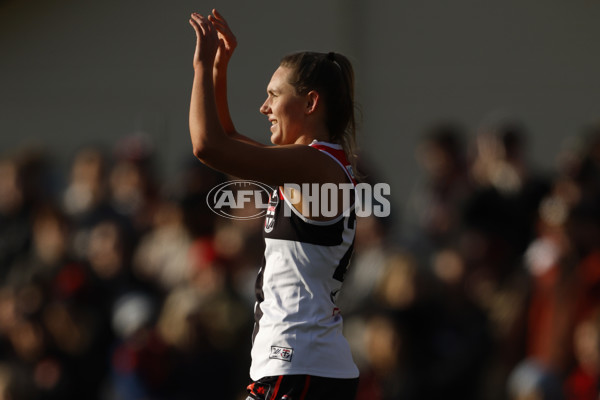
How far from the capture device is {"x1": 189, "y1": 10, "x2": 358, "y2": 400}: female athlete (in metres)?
3.57

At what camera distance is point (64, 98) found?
11.8 meters

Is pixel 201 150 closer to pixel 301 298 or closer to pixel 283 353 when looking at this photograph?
pixel 301 298

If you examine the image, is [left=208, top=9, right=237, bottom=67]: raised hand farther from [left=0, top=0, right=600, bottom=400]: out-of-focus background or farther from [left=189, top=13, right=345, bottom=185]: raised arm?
[left=0, top=0, right=600, bottom=400]: out-of-focus background

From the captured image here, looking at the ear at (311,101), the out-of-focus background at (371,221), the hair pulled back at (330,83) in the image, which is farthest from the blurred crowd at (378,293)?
the ear at (311,101)

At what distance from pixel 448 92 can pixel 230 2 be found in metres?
2.81

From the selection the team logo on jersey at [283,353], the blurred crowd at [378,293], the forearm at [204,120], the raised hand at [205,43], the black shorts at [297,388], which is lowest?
the blurred crowd at [378,293]

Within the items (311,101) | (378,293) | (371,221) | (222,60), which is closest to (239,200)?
(222,60)

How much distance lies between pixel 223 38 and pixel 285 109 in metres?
0.43

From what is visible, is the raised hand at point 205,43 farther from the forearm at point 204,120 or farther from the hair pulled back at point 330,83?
the hair pulled back at point 330,83

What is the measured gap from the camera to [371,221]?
7555 mm

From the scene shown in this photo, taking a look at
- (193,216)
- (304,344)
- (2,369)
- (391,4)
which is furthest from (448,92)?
(304,344)

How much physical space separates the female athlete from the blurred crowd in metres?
3.13

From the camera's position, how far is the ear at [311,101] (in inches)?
151

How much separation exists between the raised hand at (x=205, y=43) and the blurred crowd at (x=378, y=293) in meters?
3.72
